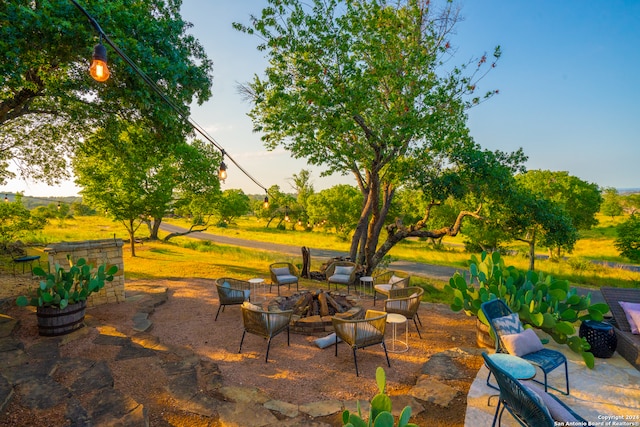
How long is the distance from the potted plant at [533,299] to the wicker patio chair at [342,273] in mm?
4087

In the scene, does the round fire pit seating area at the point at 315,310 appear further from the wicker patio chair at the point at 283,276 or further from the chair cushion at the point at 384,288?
the wicker patio chair at the point at 283,276

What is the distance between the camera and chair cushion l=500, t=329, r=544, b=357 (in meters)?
4.24

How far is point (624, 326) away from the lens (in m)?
5.32

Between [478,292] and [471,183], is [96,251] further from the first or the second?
[471,183]

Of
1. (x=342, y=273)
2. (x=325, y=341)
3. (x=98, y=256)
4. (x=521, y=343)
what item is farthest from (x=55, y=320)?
(x=521, y=343)

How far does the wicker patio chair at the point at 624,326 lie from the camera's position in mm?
4723

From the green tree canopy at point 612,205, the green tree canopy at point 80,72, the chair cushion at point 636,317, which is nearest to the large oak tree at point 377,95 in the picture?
the green tree canopy at point 80,72

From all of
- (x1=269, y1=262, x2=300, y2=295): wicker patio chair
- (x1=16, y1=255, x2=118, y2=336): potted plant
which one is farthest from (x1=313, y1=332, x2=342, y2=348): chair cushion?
(x1=16, y1=255, x2=118, y2=336): potted plant

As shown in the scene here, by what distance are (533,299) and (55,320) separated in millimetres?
8694

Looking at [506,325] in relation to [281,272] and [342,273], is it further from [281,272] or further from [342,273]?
[281,272]

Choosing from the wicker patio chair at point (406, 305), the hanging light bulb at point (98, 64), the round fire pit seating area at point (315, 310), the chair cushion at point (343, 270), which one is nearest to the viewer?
the hanging light bulb at point (98, 64)

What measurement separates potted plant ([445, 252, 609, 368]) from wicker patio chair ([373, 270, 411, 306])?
7.56 ft

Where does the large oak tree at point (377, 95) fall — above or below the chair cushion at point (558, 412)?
above

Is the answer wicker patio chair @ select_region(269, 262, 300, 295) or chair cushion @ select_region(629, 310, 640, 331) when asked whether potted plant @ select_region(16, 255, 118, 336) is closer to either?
wicker patio chair @ select_region(269, 262, 300, 295)
